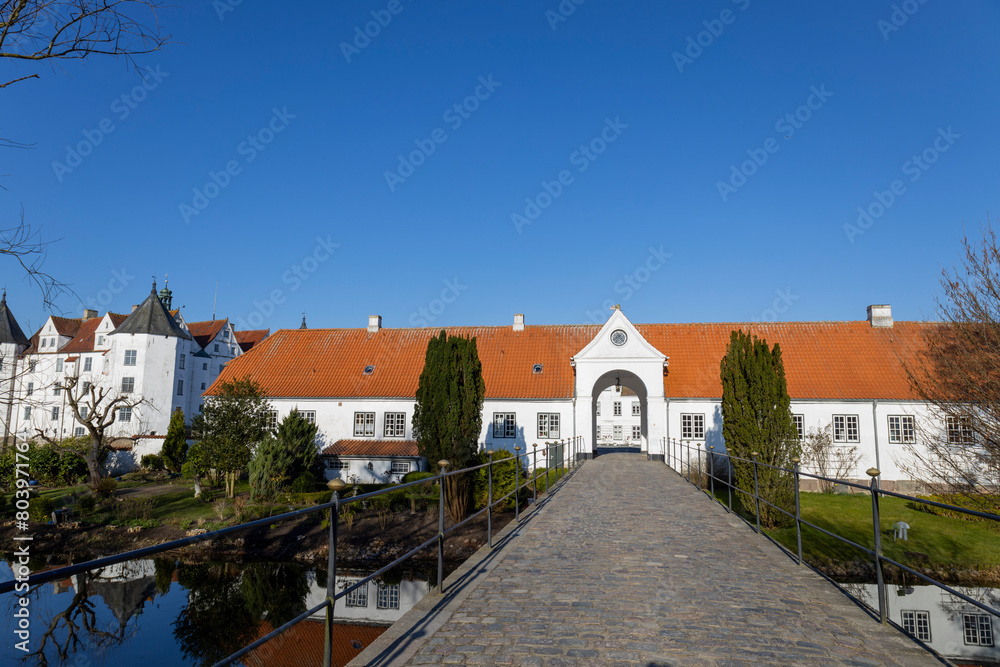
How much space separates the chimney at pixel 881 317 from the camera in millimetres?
32094

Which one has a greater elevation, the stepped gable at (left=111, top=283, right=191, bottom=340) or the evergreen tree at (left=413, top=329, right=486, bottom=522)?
the stepped gable at (left=111, top=283, right=191, bottom=340)

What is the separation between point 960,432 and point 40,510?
3545 cm

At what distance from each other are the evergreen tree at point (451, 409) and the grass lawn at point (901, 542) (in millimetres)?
8244

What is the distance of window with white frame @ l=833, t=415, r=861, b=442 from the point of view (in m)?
27.8

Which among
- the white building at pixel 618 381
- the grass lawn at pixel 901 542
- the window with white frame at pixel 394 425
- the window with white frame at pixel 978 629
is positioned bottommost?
the window with white frame at pixel 978 629

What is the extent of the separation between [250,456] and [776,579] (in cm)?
2282

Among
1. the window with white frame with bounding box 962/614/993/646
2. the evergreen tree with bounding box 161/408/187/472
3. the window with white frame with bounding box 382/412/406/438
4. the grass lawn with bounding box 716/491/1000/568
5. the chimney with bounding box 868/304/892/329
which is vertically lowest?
the window with white frame with bounding box 962/614/993/646

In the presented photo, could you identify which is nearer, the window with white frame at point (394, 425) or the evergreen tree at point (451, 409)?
the evergreen tree at point (451, 409)

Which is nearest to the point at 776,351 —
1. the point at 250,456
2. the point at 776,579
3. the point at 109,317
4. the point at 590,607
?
the point at 776,579

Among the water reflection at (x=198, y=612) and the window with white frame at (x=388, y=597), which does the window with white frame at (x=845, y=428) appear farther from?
the window with white frame at (x=388, y=597)

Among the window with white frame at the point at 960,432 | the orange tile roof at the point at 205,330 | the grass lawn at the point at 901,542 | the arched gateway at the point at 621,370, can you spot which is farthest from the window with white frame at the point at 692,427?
the orange tile roof at the point at 205,330

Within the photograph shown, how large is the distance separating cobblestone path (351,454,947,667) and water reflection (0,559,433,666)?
4.37 meters

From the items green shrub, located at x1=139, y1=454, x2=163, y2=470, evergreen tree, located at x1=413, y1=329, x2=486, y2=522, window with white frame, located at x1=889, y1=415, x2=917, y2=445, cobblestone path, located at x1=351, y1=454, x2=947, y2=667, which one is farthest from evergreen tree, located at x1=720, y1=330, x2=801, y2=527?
green shrub, located at x1=139, y1=454, x2=163, y2=470

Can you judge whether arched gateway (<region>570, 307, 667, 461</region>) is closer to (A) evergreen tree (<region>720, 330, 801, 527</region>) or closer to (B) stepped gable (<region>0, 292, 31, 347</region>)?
(A) evergreen tree (<region>720, 330, 801, 527</region>)
